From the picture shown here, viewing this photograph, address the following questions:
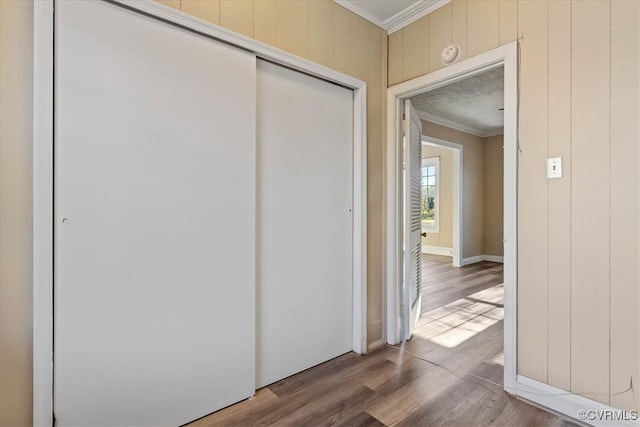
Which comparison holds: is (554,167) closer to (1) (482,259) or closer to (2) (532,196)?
(2) (532,196)

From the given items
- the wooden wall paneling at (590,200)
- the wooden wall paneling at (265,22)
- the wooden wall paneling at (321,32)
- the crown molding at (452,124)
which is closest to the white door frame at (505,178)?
the wooden wall paneling at (590,200)

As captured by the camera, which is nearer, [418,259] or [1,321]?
[1,321]

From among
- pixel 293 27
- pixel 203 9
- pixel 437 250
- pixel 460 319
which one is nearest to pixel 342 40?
pixel 293 27

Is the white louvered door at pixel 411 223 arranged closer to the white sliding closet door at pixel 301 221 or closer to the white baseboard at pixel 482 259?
the white sliding closet door at pixel 301 221

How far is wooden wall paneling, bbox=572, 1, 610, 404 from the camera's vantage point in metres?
1.52

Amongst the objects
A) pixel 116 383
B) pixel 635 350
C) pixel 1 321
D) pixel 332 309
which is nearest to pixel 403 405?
pixel 332 309

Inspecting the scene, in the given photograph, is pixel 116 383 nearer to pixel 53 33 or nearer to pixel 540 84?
pixel 53 33

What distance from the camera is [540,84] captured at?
1724 mm

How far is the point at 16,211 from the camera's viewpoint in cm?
119

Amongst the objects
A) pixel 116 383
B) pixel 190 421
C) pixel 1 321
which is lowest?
pixel 190 421

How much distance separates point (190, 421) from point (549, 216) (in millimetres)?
2185

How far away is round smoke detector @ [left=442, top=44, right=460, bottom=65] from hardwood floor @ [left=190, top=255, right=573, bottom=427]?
2.09 m

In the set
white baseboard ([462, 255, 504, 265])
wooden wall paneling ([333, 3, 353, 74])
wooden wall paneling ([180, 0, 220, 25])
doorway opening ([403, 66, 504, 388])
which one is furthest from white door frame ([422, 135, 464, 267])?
wooden wall paneling ([180, 0, 220, 25])

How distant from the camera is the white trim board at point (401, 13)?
219 centimetres
